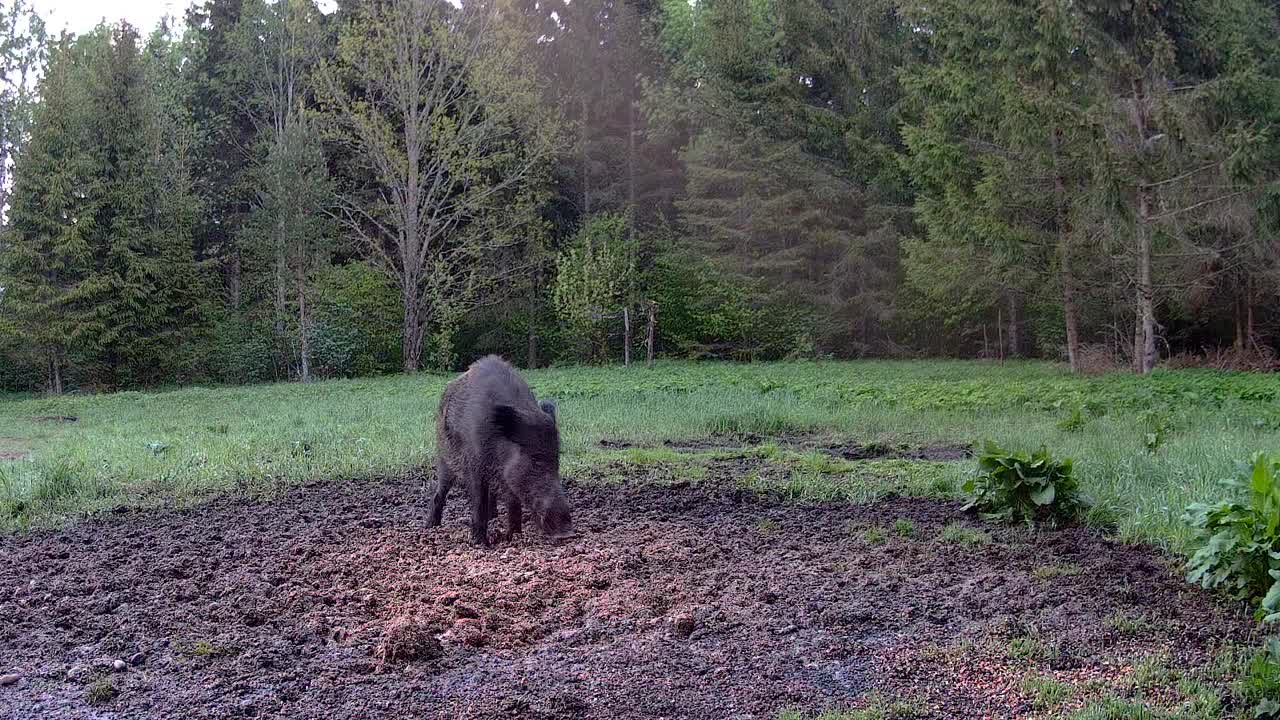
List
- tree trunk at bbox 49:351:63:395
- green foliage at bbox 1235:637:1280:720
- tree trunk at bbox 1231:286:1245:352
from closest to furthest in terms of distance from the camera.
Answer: green foliage at bbox 1235:637:1280:720 < tree trunk at bbox 1231:286:1245:352 < tree trunk at bbox 49:351:63:395

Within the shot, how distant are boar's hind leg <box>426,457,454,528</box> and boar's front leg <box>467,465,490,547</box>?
0.61 metres

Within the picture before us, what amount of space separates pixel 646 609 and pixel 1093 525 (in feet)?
10.9

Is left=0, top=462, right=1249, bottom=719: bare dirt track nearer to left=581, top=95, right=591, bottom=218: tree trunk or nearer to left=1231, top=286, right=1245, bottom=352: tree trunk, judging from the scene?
left=1231, top=286, right=1245, bottom=352: tree trunk

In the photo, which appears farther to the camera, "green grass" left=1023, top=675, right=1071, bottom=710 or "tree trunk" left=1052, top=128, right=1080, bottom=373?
"tree trunk" left=1052, top=128, right=1080, bottom=373

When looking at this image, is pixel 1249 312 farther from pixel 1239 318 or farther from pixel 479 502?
pixel 479 502

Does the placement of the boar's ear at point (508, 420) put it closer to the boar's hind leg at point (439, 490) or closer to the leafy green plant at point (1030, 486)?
the boar's hind leg at point (439, 490)

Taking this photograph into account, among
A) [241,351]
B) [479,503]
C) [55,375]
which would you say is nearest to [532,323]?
[241,351]

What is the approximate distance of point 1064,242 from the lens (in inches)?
842

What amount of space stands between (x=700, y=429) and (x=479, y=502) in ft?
21.4

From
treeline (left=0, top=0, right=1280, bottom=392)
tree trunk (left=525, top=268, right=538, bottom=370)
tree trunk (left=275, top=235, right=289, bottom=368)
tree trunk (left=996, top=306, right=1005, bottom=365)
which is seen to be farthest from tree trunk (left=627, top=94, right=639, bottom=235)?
tree trunk (left=996, top=306, right=1005, bottom=365)

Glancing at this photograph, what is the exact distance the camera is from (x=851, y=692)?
394 cm

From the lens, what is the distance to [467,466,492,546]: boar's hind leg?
6809 millimetres

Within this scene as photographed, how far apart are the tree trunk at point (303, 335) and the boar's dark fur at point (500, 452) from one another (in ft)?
75.9

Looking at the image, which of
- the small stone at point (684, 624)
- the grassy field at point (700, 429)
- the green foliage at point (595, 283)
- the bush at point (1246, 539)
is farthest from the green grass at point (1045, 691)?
the green foliage at point (595, 283)
